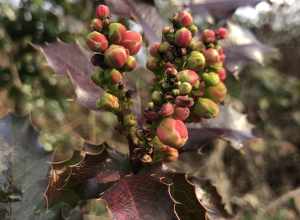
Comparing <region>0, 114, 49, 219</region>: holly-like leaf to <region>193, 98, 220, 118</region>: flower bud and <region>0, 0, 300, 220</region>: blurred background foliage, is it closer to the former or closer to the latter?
<region>0, 0, 300, 220</region>: blurred background foliage

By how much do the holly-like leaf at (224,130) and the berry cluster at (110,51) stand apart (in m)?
0.21

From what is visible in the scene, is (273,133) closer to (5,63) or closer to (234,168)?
(234,168)

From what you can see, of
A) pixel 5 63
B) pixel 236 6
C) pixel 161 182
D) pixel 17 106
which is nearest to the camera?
pixel 161 182

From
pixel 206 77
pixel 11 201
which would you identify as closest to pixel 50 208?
pixel 11 201

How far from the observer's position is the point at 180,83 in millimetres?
798

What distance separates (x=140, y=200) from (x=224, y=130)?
316mm

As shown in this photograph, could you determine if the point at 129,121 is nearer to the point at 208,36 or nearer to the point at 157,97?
the point at 157,97

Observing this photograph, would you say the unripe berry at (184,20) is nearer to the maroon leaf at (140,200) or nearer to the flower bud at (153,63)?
the flower bud at (153,63)

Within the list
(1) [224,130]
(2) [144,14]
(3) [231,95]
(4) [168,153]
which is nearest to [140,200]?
(4) [168,153]

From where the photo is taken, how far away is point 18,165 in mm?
948

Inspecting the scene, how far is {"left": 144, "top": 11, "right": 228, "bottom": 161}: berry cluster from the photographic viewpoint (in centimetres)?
80

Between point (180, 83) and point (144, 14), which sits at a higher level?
point (144, 14)

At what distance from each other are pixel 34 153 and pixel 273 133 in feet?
11.4

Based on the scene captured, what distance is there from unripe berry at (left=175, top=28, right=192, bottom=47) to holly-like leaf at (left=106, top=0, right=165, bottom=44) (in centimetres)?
28
